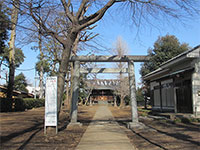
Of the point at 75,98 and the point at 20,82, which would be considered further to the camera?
the point at 20,82

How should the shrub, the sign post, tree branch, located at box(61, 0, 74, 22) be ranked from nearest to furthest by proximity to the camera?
the sign post < tree branch, located at box(61, 0, 74, 22) < the shrub

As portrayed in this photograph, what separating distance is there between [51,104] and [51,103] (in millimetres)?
40

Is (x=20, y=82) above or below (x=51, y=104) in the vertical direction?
above

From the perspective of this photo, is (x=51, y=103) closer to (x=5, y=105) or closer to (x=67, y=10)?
(x=67, y=10)

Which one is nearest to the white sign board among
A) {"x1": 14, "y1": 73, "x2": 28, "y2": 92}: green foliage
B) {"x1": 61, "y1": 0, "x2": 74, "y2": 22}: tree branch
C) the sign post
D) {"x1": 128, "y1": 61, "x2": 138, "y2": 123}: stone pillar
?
the sign post

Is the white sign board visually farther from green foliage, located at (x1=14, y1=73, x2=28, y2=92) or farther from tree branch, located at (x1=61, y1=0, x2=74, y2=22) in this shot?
green foliage, located at (x1=14, y1=73, x2=28, y2=92)

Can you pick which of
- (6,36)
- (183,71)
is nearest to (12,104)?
(6,36)

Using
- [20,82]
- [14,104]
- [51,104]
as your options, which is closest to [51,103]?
[51,104]

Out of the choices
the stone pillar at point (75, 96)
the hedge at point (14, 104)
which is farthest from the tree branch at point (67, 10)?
the hedge at point (14, 104)

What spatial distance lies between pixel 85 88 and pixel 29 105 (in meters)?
18.5

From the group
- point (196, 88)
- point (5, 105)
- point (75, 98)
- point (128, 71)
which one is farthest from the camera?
point (5, 105)

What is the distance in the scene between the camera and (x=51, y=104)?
787cm

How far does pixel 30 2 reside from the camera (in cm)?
770

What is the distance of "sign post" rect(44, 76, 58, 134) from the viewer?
771 cm
